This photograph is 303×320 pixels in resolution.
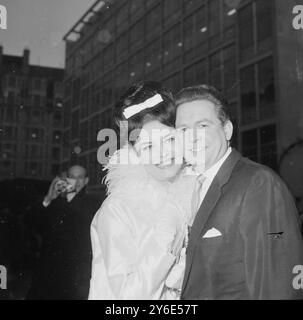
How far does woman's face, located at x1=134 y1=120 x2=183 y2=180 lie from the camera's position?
104 cm

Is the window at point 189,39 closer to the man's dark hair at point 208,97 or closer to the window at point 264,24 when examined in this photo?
the window at point 264,24

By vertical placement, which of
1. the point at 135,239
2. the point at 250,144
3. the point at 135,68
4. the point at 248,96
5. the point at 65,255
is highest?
the point at 135,68

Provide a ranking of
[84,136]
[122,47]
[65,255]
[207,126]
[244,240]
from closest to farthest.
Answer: [244,240], [207,126], [65,255], [84,136], [122,47]

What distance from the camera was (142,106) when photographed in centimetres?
108

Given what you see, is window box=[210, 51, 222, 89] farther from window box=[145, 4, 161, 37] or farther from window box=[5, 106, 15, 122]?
window box=[5, 106, 15, 122]

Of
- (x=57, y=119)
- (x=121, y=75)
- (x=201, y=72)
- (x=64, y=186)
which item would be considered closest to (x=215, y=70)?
(x=201, y=72)

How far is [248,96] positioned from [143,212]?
54.0 inches

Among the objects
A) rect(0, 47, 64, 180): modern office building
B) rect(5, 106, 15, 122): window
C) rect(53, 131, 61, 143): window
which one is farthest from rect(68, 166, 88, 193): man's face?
rect(5, 106, 15, 122): window

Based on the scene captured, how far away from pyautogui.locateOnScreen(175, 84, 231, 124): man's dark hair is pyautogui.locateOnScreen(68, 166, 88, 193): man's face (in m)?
0.95

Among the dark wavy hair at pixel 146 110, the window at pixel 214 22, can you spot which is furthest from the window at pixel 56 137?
the window at pixel 214 22

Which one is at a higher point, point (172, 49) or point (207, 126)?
point (172, 49)

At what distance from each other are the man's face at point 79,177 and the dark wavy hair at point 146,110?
0.79m

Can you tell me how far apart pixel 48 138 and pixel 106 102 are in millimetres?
440

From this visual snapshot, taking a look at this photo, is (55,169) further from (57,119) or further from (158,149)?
(158,149)
